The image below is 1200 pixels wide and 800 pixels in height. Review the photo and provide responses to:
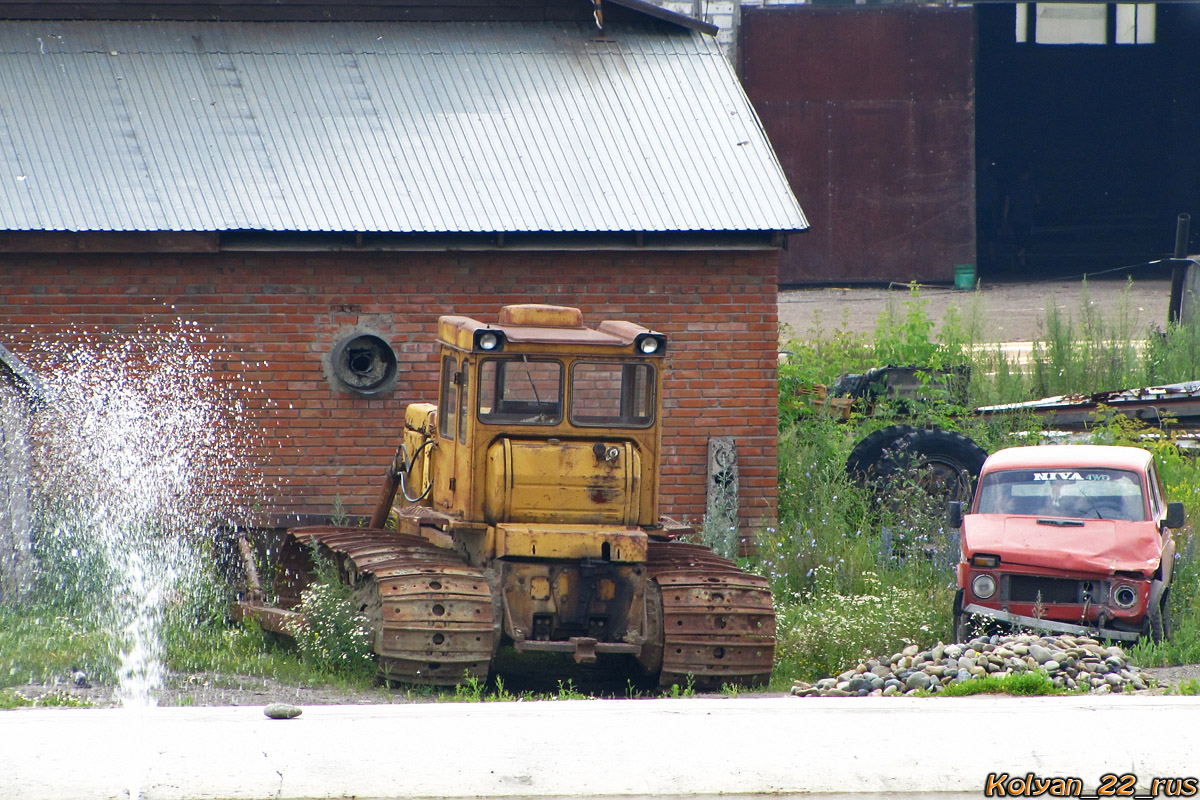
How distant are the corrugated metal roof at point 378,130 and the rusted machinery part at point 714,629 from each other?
13.6 ft

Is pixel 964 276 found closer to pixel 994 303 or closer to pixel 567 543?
pixel 994 303

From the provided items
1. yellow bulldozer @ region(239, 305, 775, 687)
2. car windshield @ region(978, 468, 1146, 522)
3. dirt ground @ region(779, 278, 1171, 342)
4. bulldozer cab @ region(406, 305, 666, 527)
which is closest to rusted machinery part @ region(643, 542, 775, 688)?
yellow bulldozer @ region(239, 305, 775, 687)

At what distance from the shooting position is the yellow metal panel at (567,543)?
29.0 ft

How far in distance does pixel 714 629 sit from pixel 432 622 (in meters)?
1.76

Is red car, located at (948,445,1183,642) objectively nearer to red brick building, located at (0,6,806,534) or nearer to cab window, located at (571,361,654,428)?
red brick building, located at (0,6,806,534)

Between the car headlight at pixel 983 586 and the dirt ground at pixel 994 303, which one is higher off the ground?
the dirt ground at pixel 994 303

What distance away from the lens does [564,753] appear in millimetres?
5875

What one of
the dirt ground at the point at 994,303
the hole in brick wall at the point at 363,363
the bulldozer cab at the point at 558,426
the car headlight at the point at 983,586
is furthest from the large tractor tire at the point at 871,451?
the dirt ground at the point at 994,303

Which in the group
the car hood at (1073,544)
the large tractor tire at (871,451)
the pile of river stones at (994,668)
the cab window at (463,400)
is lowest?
the pile of river stones at (994,668)

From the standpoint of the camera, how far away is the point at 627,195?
42.0ft

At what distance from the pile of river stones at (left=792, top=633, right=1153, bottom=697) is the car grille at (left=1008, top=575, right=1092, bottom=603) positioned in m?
0.53

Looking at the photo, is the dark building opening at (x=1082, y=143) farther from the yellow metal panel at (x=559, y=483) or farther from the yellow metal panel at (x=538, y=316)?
the yellow metal panel at (x=559, y=483)

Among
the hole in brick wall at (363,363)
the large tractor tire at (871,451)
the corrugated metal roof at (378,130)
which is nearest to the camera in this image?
the corrugated metal roof at (378,130)

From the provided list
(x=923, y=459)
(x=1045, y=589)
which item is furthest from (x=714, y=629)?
(x=923, y=459)
